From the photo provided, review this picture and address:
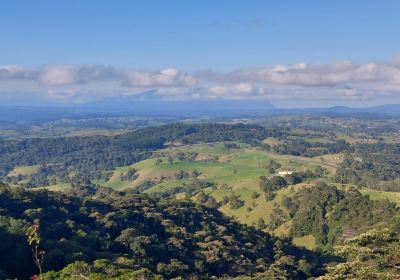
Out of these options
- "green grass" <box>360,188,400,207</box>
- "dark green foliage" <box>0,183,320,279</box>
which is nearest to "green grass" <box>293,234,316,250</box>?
"green grass" <box>360,188,400,207</box>

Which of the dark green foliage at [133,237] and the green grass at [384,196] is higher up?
the dark green foliage at [133,237]

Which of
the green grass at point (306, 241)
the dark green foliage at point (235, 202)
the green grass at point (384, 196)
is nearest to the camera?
the green grass at point (306, 241)

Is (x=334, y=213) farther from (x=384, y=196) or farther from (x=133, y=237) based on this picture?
(x=133, y=237)

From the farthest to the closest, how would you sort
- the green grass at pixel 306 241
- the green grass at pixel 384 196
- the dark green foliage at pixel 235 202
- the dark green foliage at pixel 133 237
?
the dark green foliage at pixel 235 202 < the green grass at pixel 384 196 < the green grass at pixel 306 241 < the dark green foliage at pixel 133 237

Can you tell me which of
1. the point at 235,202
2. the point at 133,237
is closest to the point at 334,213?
the point at 235,202

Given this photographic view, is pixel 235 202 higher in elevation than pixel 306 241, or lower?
higher

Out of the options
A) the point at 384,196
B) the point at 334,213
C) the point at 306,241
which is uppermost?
the point at 384,196

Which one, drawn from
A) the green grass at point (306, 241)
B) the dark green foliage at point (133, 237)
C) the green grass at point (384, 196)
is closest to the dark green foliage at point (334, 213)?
the green grass at point (306, 241)

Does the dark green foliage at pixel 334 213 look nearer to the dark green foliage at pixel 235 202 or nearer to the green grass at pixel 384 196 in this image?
the green grass at pixel 384 196

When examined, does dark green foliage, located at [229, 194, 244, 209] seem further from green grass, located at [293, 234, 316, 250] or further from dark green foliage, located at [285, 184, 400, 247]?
green grass, located at [293, 234, 316, 250]

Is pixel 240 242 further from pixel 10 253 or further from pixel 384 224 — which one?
pixel 10 253

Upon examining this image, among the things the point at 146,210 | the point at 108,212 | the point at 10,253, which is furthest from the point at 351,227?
the point at 10,253
